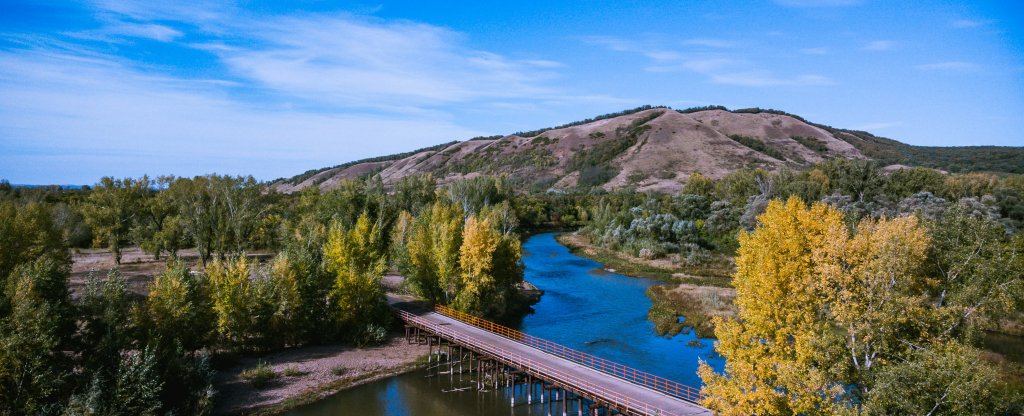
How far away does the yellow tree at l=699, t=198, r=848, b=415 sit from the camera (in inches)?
882

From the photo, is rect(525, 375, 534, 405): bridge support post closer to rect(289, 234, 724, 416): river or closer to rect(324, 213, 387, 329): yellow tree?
rect(289, 234, 724, 416): river

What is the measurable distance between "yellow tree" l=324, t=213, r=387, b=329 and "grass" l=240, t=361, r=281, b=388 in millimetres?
8184

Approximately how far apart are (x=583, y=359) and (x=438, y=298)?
18478 mm

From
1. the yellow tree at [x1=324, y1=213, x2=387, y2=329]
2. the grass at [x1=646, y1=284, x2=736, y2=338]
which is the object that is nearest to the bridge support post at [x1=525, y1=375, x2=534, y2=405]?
the yellow tree at [x1=324, y1=213, x2=387, y2=329]

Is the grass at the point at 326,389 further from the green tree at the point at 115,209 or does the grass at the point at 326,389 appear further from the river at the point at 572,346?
the green tree at the point at 115,209

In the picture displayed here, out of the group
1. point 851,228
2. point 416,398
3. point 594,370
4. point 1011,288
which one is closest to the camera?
point 1011,288

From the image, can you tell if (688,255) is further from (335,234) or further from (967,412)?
(967,412)

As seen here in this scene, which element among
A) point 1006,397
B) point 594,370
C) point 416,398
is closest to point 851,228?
point 594,370

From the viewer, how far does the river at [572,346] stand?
35188 millimetres

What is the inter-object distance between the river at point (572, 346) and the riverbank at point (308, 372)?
3.63 ft

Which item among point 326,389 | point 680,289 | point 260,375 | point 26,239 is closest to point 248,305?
point 260,375

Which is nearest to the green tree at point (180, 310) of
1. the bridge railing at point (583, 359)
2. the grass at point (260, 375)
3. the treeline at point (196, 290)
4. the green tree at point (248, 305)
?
the treeline at point (196, 290)

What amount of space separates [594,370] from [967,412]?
19.0 metres

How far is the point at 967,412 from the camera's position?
18219 mm
